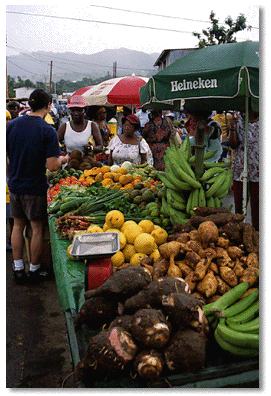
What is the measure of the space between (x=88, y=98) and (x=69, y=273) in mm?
8721

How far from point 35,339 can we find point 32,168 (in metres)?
1.97

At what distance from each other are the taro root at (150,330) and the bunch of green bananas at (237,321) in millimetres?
309

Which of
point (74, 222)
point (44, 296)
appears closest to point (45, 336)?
point (44, 296)

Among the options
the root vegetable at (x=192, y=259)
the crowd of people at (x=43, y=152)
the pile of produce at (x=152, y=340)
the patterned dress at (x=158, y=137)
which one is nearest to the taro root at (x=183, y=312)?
the pile of produce at (x=152, y=340)

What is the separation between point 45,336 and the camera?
11.1 feet

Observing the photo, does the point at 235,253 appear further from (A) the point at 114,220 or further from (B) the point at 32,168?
(B) the point at 32,168

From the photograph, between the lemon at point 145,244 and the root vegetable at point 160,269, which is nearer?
the root vegetable at point 160,269

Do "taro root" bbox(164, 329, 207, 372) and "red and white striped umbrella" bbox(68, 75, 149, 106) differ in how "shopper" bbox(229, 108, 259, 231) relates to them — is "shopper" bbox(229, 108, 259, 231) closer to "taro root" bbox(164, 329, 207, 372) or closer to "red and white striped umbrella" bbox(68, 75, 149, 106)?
"taro root" bbox(164, 329, 207, 372)

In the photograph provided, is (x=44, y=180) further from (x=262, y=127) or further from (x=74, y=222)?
(x=262, y=127)

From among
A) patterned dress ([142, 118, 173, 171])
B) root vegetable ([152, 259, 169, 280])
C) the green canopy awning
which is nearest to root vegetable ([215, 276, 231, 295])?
root vegetable ([152, 259, 169, 280])

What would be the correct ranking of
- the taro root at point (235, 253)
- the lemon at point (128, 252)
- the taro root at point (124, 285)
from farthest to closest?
the lemon at point (128, 252), the taro root at point (235, 253), the taro root at point (124, 285)

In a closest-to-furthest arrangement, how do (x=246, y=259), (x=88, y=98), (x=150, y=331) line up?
(x=150, y=331), (x=246, y=259), (x=88, y=98)

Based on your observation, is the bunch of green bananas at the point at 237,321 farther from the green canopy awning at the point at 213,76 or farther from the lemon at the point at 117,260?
the green canopy awning at the point at 213,76

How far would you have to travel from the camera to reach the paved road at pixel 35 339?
2766 millimetres
